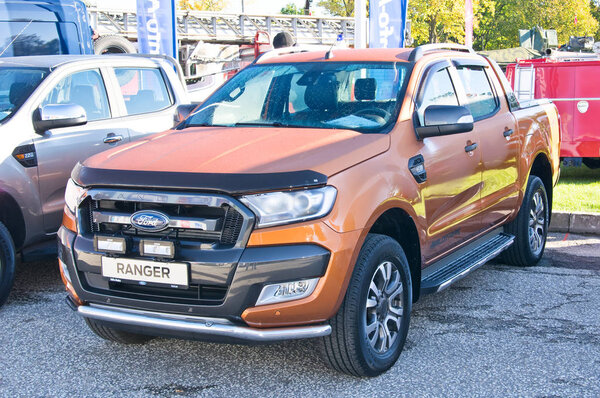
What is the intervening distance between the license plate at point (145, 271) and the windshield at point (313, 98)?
4.38 ft

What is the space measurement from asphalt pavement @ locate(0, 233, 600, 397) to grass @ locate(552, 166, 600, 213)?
3197 mm

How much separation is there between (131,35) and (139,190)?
43.6m

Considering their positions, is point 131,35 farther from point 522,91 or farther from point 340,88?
point 340,88

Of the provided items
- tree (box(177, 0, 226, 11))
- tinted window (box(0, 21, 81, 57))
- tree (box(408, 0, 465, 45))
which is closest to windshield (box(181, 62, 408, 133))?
tinted window (box(0, 21, 81, 57))

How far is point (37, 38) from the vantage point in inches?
391

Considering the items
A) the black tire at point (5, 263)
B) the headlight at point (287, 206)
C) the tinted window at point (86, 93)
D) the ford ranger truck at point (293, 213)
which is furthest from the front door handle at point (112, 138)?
the headlight at point (287, 206)

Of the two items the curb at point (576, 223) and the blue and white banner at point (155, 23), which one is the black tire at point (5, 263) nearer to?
the curb at point (576, 223)

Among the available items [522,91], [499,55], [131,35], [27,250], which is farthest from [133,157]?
[131,35]

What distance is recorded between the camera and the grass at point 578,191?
8.41 m

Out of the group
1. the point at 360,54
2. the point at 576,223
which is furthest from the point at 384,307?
the point at 576,223

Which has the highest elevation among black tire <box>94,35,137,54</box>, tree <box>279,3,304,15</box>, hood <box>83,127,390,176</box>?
tree <box>279,3,304,15</box>

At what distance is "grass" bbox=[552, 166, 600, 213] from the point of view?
331 inches

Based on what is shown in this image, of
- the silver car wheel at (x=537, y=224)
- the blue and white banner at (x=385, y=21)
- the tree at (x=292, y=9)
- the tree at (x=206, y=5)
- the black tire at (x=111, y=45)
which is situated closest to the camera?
the silver car wheel at (x=537, y=224)

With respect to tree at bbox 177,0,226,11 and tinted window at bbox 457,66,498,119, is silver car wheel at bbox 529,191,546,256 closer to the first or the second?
tinted window at bbox 457,66,498,119
